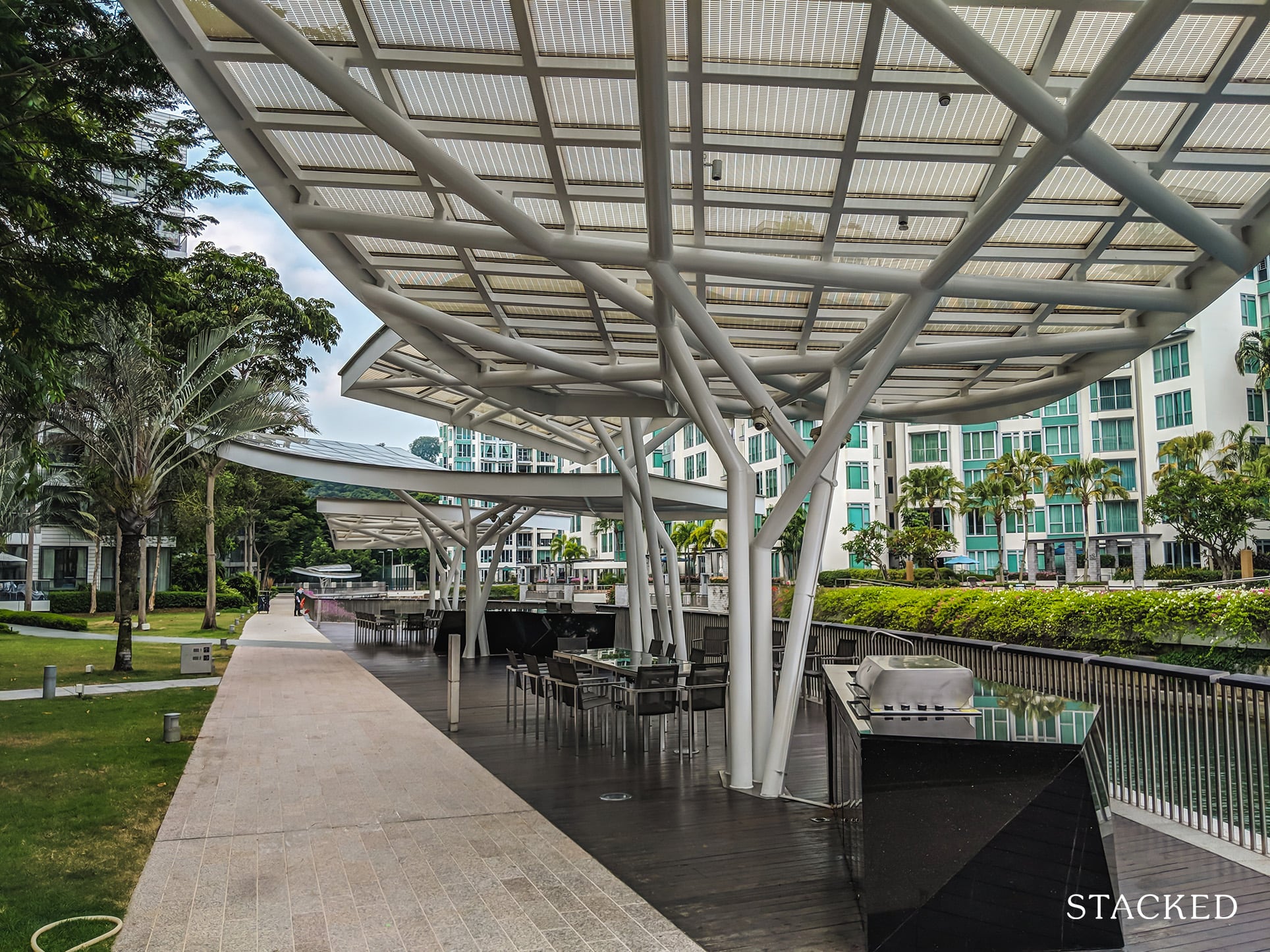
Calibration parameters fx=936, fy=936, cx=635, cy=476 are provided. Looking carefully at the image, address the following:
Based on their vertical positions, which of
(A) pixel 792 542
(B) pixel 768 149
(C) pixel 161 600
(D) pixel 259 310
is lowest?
(C) pixel 161 600

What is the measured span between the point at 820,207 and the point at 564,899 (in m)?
6.57

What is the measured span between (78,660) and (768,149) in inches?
751

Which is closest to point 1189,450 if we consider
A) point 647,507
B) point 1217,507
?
point 1217,507

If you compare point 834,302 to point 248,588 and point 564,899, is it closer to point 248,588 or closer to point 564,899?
point 564,899

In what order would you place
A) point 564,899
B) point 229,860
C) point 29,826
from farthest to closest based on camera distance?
point 29,826 → point 229,860 → point 564,899

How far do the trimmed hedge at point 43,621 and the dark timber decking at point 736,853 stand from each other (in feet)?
79.7

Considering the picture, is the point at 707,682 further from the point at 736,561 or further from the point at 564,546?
the point at 564,546

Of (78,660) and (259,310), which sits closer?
(78,660)

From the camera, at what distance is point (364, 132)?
27.9ft

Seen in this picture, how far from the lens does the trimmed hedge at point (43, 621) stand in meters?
29.8

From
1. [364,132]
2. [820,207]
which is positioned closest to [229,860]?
[364,132]

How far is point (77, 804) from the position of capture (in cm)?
805

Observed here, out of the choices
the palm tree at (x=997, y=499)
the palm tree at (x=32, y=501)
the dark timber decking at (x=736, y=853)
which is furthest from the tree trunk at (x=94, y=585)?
the palm tree at (x=997, y=499)

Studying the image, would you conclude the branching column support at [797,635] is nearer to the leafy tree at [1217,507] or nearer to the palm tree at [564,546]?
the leafy tree at [1217,507]
